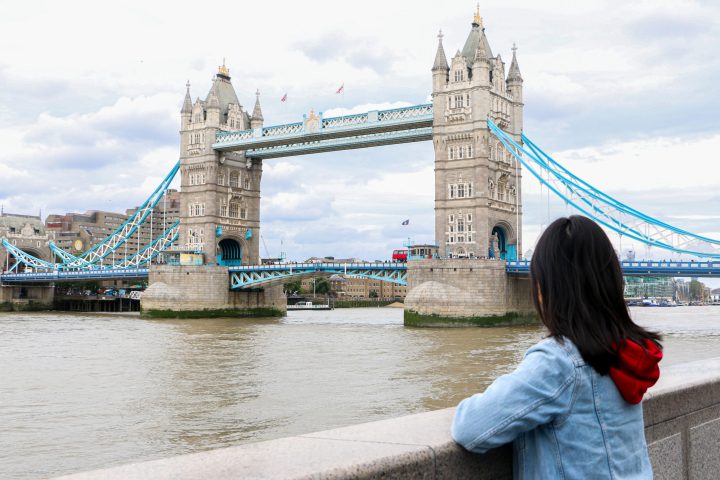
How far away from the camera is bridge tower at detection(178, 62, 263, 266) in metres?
50.3

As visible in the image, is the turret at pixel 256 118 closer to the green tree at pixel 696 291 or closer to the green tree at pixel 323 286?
the green tree at pixel 323 286

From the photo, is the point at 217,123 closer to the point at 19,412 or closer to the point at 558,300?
the point at 19,412

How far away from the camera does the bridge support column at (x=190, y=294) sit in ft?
153

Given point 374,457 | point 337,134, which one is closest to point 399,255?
point 337,134

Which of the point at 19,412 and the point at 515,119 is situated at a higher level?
the point at 515,119

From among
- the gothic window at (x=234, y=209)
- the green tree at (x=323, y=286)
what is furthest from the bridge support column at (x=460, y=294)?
the green tree at (x=323, y=286)

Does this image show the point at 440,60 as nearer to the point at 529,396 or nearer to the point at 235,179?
the point at 235,179

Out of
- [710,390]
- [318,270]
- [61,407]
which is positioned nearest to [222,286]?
[318,270]

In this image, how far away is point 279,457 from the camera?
6.73 ft

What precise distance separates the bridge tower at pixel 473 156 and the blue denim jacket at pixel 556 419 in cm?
3717

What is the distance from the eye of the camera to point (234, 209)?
2048 inches

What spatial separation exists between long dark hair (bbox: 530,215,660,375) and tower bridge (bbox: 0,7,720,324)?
33.3m

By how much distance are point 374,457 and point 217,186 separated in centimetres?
4932

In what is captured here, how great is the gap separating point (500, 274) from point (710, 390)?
111 feet
